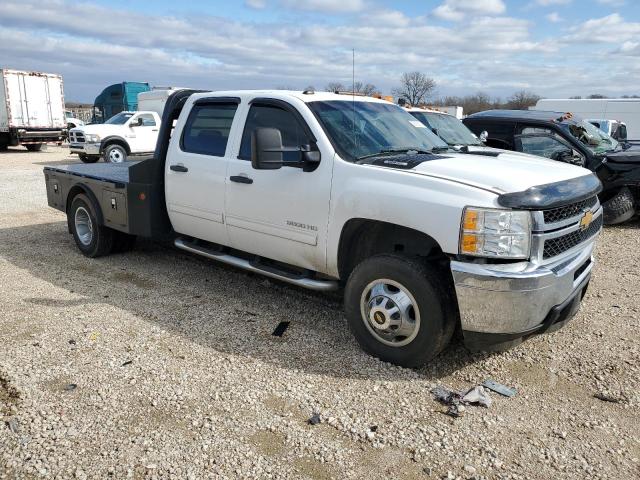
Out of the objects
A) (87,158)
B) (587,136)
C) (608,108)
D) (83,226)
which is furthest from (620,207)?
(608,108)

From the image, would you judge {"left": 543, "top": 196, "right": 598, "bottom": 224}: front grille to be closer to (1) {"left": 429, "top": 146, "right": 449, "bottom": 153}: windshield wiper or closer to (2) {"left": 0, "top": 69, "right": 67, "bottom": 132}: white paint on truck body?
(1) {"left": 429, "top": 146, "right": 449, "bottom": 153}: windshield wiper

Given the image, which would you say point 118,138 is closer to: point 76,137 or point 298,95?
point 76,137

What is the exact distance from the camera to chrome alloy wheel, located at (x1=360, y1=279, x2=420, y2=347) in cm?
370

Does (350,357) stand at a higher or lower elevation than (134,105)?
lower

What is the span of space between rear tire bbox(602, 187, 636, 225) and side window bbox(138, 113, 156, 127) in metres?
14.3

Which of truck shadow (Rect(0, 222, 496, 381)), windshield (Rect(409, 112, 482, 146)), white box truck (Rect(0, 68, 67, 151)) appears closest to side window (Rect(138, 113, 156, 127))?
white box truck (Rect(0, 68, 67, 151))

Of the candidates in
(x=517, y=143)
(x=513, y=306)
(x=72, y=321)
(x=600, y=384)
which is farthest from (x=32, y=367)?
(x=517, y=143)

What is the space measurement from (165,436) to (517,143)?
8194 millimetres

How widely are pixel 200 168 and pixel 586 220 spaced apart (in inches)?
130

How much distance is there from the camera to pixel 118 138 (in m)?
17.6

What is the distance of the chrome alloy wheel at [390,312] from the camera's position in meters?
3.70

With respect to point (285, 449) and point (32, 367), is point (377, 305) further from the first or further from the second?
point (32, 367)

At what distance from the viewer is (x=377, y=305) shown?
150 inches

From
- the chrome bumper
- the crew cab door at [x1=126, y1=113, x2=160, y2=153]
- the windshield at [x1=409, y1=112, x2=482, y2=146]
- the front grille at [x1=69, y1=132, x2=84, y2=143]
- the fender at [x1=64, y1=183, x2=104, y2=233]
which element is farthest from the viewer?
the front grille at [x1=69, y1=132, x2=84, y2=143]
